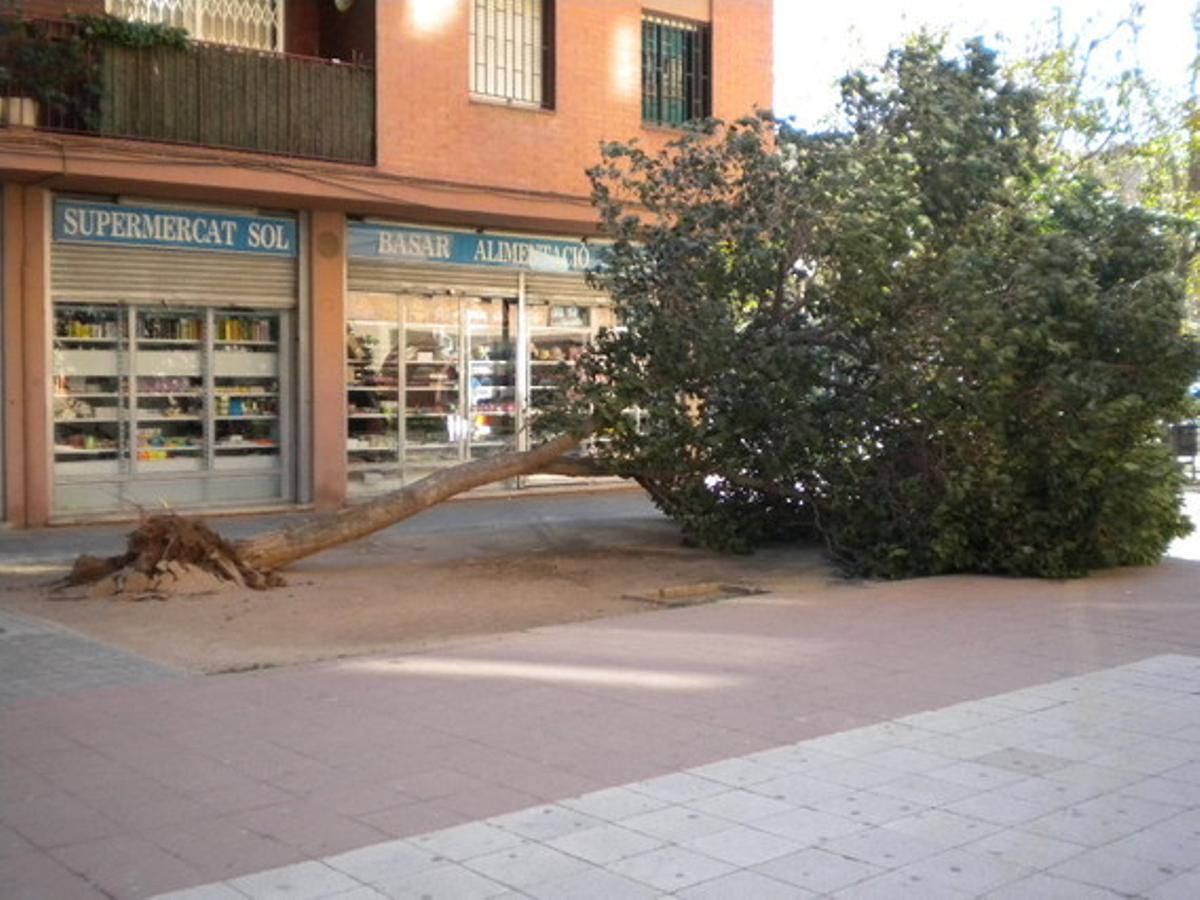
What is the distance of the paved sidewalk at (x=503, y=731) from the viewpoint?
210 inches

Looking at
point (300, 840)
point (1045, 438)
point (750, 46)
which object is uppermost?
point (750, 46)

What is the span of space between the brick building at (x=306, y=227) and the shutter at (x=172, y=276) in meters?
0.03

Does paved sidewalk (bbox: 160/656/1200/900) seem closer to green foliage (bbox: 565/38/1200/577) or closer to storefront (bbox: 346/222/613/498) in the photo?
green foliage (bbox: 565/38/1200/577)

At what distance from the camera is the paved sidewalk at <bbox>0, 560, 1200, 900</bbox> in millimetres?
5328

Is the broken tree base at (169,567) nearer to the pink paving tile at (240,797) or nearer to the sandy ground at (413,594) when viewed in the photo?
the sandy ground at (413,594)

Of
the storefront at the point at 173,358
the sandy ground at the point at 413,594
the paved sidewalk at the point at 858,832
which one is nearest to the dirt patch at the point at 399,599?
the sandy ground at the point at 413,594

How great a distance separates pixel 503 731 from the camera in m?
6.93

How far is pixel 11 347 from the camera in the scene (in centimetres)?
1491

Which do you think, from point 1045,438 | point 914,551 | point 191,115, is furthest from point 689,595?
point 191,115

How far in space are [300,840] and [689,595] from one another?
694 cm

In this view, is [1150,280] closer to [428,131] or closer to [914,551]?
[914,551]

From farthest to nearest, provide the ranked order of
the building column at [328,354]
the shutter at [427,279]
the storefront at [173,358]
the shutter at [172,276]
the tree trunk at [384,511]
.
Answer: the shutter at [427,279] < the building column at [328,354] < the storefront at [173,358] < the shutter at [172,276] < the tree trunk at [384,511]

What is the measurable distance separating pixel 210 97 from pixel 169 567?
6.38 m

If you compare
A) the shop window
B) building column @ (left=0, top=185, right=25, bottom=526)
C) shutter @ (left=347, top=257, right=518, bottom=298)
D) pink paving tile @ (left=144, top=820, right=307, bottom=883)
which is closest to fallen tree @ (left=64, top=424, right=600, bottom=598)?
building column @ (left=0, top=185, right=25, bottom=526)
